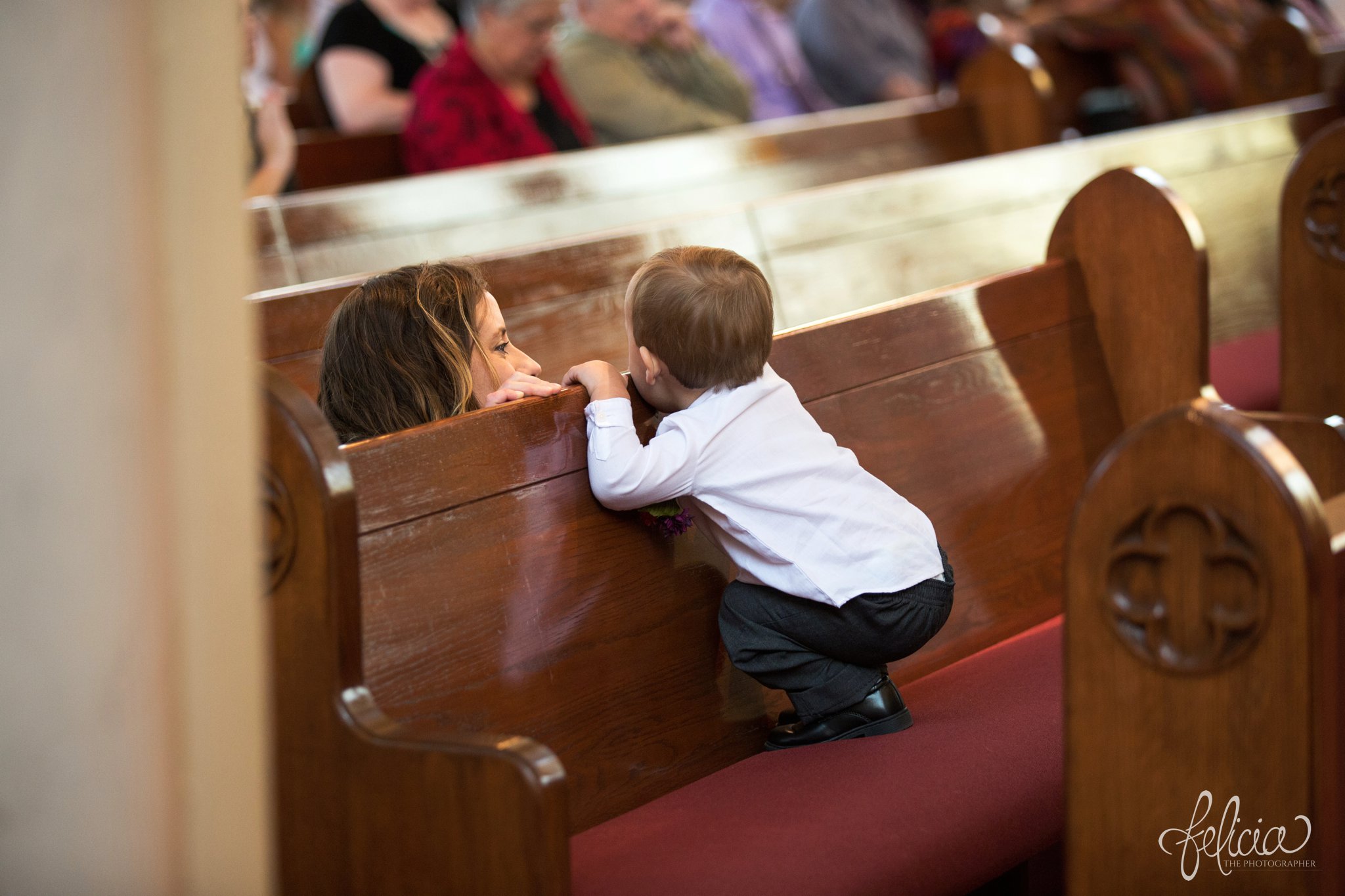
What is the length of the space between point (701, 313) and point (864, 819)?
696 millimetres

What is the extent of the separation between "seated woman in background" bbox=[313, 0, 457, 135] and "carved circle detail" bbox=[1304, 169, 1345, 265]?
3.01 metres

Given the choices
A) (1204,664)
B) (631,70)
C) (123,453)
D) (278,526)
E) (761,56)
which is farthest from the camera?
(761,56)

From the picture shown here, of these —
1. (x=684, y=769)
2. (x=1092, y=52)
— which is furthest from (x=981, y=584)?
(x=1092, y=52)

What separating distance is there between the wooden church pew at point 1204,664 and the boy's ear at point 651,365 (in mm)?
632

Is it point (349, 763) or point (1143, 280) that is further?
point (1143, 280)

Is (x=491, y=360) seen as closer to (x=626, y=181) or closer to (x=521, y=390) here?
(x=521, y=390)

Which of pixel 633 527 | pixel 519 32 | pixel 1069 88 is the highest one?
pixel 519 32

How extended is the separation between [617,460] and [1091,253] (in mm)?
1397

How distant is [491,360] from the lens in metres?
1.92

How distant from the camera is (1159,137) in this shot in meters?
3.96

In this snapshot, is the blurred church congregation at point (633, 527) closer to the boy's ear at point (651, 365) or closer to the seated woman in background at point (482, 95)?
the boy's ear at point (651, 365)

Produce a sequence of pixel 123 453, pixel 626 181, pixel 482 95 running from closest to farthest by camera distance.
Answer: pixel 123 453 → pixel 626 181 → pixel 482 95

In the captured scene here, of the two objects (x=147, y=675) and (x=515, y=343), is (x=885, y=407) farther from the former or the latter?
(x=147, y=675)
